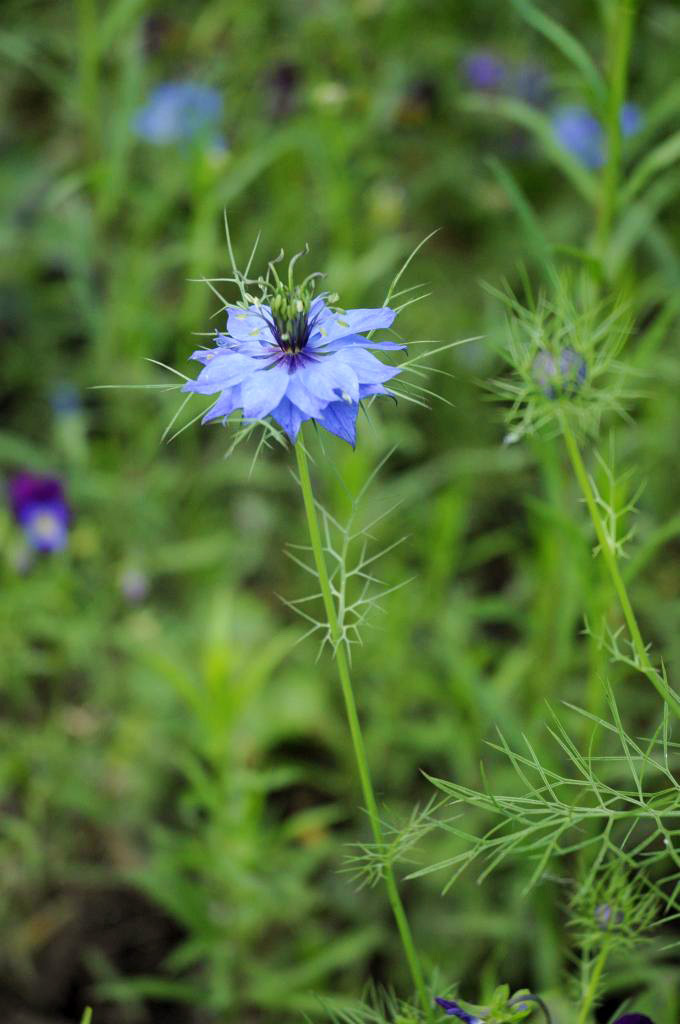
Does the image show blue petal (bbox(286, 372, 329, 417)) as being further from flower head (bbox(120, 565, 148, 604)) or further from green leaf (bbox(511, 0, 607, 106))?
flower head (bbox(120, 565, 148, 604))

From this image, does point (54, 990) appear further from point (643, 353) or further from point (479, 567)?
point (643, 353)

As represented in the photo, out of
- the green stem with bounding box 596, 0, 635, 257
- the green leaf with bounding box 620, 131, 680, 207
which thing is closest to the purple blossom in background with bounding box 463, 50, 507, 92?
the green stem with bounding box 596, 0, 635, 257

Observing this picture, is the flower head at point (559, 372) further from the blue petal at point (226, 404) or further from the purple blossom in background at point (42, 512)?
the purple blossom in background at point (42, 512)

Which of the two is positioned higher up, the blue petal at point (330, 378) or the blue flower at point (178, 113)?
the blue flower at point (178, 113)

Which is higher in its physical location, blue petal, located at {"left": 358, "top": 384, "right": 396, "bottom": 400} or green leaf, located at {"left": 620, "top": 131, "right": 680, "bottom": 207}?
green leaf, located at {"left": 620, "top": 131, "right": 680, "bottom": 207}

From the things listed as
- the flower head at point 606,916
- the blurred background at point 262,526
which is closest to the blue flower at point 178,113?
the blurred background at point 262,526

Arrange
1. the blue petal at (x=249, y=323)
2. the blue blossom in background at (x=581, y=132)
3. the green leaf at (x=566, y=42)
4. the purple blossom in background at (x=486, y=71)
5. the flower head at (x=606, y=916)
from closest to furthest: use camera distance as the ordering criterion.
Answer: the blue petal at (x=249, y=323) → the flower head at (x=606, y=916) → the green leaf at (x=566, y=42) → the blue blossom in background at (x=581, y=132) → the purple blossom in background at (x=486, y=71)
